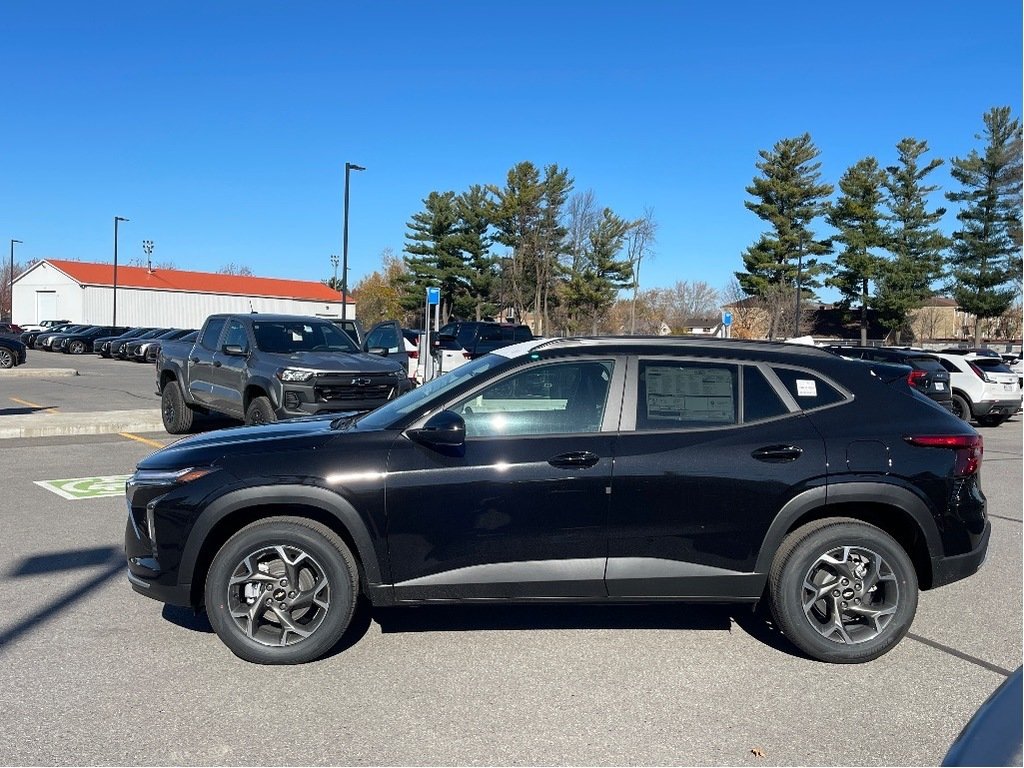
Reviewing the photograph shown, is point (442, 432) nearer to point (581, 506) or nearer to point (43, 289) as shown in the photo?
point (581, 506)

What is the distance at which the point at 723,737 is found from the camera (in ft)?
12.2

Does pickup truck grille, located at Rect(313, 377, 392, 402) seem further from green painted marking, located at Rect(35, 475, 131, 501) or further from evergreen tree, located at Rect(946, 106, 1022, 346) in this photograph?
evergreen tree, located at Rect(946, 106, 1022, 346)

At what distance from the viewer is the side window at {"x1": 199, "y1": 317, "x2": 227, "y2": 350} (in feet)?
40.0

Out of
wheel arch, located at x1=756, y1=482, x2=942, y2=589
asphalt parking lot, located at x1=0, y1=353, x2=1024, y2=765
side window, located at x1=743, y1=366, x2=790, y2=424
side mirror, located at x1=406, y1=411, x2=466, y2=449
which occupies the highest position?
side window, located at x1=743, y1=366, x2=790, y2=424

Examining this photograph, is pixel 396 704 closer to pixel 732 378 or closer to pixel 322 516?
pixel 322 516

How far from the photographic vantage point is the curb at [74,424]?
42.2 feet

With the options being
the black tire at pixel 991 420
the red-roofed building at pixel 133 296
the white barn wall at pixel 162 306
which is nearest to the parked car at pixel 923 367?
the black tire at pixel 991 420

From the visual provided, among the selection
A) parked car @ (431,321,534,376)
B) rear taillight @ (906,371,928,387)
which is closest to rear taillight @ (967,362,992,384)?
rear taillight @ (906,371,928,387)

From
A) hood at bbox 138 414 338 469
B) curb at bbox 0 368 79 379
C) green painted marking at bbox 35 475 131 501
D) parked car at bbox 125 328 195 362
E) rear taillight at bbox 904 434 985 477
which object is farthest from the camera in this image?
parked car at bbox 125 328 195 362

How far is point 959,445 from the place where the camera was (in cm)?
464

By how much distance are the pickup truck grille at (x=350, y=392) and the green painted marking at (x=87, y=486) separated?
2.30 m

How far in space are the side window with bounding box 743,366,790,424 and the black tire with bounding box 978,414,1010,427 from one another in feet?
52.2

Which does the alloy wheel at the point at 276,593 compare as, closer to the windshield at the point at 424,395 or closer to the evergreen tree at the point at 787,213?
the windshield at the point at 424,395

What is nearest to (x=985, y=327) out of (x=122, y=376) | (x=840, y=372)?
(x=122, y=376)
